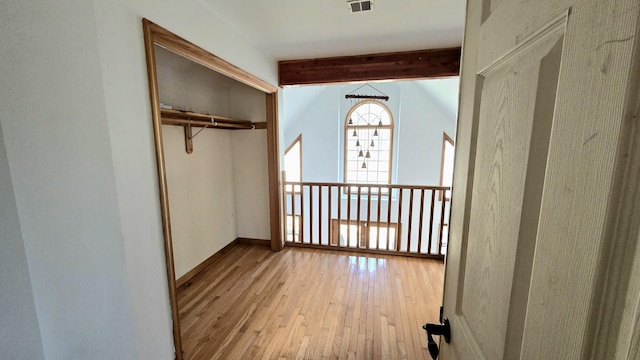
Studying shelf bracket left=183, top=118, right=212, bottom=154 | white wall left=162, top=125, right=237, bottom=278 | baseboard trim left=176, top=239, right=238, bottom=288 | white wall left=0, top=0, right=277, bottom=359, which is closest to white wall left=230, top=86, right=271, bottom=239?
white wall left=162, top=125, right=237, bottom=278

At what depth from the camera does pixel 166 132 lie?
2.38m

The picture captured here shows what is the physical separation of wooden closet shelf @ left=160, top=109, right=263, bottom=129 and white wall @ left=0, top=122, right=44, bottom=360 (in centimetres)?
105

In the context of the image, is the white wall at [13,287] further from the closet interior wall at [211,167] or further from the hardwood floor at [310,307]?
the closet interior wall at [211,167]

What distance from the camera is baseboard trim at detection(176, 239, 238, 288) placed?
2613 millimetres

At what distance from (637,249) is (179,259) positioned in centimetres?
301

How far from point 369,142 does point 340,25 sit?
4824 mm

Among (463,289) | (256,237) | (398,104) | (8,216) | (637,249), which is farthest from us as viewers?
(398,104)

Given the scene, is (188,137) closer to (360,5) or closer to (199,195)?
(199,195)

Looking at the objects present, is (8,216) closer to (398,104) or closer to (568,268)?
(568,268)

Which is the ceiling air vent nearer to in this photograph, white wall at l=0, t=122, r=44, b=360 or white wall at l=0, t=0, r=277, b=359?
white wall at l=0, t=0, r=277, b=359

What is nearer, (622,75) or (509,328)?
(622,75)

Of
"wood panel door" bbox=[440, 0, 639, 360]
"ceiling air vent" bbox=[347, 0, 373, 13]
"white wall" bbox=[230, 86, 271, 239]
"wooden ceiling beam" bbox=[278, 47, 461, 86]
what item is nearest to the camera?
"wood panel door" bbox=[440, 0, 639, 360]

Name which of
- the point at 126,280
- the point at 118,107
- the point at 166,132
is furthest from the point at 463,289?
the point at 166,132

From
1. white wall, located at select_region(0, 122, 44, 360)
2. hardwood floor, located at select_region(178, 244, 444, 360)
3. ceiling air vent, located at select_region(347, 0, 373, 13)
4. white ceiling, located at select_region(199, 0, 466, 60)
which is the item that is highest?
white ceiling, located at select_region(199, 0, 466, 60)
